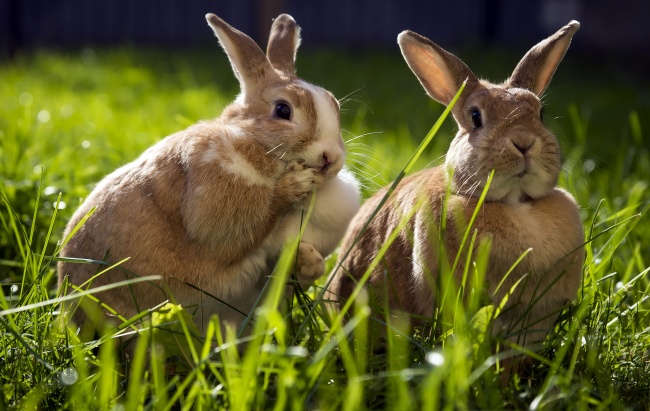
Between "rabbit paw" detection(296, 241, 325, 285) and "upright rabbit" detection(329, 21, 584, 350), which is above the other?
"upright rabbit" detection(329, 21, 584, 350)

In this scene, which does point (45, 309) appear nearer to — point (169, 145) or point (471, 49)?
point (169, 145)

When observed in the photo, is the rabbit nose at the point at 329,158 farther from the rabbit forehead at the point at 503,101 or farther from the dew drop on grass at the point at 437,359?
the dew drop on grass at the point at 437,359

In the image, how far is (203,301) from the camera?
238 cm

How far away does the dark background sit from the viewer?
12078mm

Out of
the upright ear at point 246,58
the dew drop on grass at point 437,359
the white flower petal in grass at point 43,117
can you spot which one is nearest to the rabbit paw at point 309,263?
the upright ear at point 246,58

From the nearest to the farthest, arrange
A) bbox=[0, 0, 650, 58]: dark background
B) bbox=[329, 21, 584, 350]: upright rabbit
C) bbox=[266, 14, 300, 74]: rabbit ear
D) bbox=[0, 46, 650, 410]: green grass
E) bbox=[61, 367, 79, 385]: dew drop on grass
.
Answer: bbox=[0, 46, 650, 410]: green grass < bbox=[61, 367, 79, 385]: dew drop on grass < bbox=[329, 21, 584, 350]: upright rabbit < bbox=[266, 14, 300, 74]: rabbit ear < bbox=[0, 0, 650, 58]: dark background

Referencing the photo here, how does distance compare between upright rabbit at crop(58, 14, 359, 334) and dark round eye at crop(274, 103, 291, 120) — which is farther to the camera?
dark round eye at crop(274, 103, 291, 120)

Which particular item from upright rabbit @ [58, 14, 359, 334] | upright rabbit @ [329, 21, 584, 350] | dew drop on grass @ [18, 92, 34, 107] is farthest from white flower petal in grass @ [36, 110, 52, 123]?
upright rabbit @ [329, 21, 584, 350]

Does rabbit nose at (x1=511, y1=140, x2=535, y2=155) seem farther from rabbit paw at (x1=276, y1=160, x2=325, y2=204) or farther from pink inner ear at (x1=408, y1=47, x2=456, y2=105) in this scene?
rabbit paw at (x1=276, y1=160, x2=325, y2=204)

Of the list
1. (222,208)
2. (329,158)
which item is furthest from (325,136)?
(222,208)

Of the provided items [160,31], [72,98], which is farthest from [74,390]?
[160,31]

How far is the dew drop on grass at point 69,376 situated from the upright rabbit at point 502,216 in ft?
2.20

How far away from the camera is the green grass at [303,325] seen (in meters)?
1.66

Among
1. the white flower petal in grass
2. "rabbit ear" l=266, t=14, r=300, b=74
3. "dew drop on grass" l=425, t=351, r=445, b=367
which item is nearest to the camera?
"dew drop on grass" l=425, t=351, r=445, b=367
